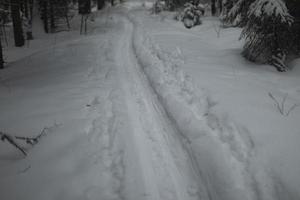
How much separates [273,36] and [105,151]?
7.16 m

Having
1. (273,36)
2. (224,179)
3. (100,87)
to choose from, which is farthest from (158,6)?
(224,179)

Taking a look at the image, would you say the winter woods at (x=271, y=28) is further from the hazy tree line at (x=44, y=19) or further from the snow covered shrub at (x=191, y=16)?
the hazy tree line at (x=44, y=19)

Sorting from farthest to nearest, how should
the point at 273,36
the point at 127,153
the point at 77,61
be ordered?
the point at 77,61 → the point at 273,36 → the point at 127,153

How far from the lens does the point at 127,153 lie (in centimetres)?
470

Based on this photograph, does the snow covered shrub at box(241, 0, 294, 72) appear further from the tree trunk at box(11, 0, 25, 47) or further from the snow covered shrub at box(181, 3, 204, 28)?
the tree trunk at box(11, 0, 25, 47)

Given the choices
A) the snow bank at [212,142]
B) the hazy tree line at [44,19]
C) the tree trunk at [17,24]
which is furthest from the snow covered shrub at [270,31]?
the hazy tree line at [44,19]

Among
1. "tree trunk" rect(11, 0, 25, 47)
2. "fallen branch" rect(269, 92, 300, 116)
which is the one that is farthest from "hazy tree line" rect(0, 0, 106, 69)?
"fallen branch" rect(269, 92, 300, 116)

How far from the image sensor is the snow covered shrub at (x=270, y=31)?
843 centimetres

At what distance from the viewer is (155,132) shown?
5.34m

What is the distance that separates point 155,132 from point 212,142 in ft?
3.71

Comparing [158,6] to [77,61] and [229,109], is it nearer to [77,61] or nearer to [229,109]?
[77,61]

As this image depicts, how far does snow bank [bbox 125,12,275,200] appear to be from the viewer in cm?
389

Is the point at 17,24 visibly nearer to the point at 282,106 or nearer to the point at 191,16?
the point at 191,16

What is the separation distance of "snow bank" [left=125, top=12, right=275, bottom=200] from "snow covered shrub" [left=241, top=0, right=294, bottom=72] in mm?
3287
